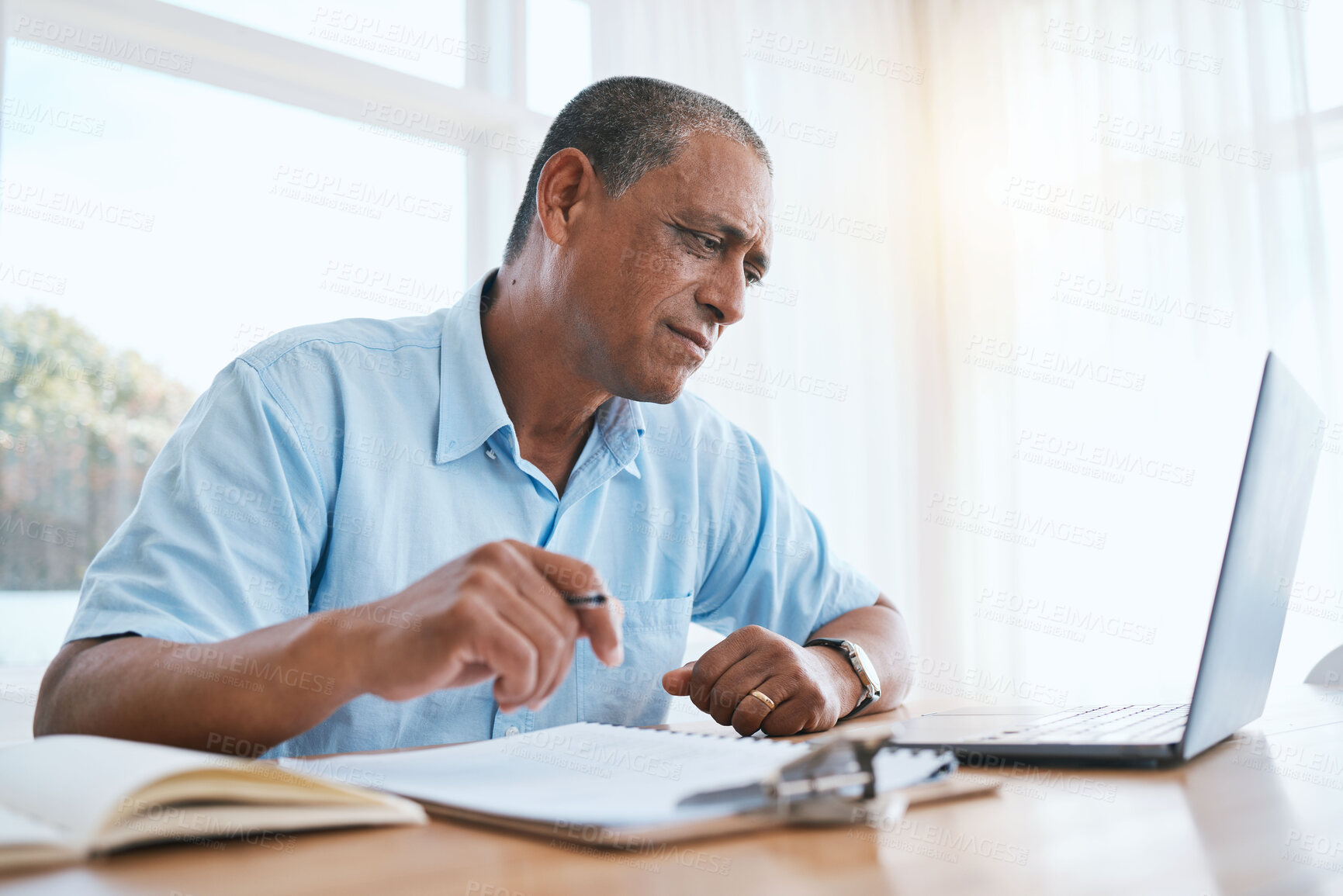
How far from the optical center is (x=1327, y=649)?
2.71 metres

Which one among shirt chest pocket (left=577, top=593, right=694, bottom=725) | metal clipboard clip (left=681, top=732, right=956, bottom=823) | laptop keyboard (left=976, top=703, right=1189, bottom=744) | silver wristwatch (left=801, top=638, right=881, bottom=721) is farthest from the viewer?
shirt chest pocket (left=577, top=593, right=694, bottom=725)

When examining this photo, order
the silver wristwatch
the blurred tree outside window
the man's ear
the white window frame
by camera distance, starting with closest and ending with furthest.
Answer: the silver wristwatch
the man's ear
the blurred tree outside window
the white window frame

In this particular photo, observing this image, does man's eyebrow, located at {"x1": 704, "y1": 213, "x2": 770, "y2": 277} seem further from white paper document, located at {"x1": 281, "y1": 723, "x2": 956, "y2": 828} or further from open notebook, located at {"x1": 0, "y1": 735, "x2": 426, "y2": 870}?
open notebook, located at {"x1": 0, "y1": 735, "x2": 426, "y2": 870}

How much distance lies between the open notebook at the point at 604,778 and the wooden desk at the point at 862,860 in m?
0.01

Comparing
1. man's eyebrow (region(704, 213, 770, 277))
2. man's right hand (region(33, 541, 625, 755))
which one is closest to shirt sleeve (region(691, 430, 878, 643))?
man's eyebrow (region(704, 213, 770, 277))

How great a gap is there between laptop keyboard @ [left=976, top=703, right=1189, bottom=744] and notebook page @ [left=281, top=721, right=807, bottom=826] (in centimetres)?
26

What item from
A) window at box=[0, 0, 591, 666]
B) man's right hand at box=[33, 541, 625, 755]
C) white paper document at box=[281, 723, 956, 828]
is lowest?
white paper document at box=[281, 723, 956, 828]

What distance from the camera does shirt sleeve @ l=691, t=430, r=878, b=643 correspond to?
1515 mm

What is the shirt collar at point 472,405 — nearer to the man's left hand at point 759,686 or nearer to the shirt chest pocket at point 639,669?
the shirt chest pocket at point 639,669

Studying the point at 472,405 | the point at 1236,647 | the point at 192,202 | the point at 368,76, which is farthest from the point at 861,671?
the point at 368,76

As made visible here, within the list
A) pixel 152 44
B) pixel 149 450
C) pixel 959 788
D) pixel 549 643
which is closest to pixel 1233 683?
pixel 959 788

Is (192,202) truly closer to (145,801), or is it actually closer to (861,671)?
(861,671)

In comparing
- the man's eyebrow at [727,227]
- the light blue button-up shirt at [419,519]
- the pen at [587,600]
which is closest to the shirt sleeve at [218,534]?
the light blue button-up shirt at [419,519]

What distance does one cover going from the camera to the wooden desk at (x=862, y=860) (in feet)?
1.52
